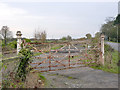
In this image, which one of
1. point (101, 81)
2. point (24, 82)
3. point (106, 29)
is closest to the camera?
point (24, 82)

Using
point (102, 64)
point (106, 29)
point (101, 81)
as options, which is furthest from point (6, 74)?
point (106, 29)

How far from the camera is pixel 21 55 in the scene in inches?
157

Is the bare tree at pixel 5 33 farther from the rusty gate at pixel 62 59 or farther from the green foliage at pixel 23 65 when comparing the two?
the green foliage at pixel 23 65

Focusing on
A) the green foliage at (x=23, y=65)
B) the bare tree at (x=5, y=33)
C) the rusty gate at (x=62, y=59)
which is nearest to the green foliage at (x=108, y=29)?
the bare tree at (x=5, y=33)

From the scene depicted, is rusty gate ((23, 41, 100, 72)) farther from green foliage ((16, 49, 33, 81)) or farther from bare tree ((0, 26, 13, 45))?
bare tree ((0, 26, 13, 45))

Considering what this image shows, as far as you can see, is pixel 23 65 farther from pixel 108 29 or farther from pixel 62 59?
pixel 108 29

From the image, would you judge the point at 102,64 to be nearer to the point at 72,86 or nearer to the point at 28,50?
the point at 72,86

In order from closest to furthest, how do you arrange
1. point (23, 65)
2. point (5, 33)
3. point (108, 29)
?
point (23, 65) < point (5, 33) < point (108, 29)

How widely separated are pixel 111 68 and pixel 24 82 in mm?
5216

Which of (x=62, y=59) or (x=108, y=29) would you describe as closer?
(x=62, y=59)

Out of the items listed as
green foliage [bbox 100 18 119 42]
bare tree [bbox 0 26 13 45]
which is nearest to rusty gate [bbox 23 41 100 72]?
bare tree [bbox 0 26 13 45]

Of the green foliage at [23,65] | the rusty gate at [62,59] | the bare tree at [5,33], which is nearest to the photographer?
the green foliage at [23,65]

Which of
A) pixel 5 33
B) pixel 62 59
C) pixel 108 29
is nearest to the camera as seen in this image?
pixel 62 59

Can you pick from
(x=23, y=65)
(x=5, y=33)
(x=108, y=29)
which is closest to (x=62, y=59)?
(x=23, y=65)
